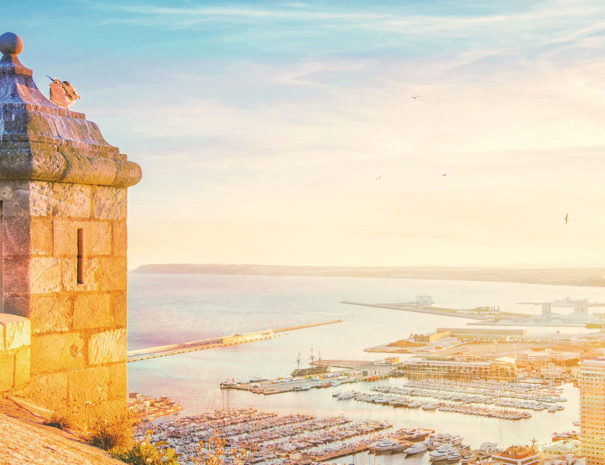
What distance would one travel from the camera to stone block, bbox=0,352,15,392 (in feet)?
6.31

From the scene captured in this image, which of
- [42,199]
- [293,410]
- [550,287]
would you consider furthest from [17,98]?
[550,287]

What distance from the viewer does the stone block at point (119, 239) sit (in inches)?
91.7

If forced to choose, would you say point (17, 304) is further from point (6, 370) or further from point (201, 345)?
point (201, 345)

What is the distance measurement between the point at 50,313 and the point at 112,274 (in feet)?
0.85

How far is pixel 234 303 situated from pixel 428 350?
113ft

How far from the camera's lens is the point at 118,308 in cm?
231

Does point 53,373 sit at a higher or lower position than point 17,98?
lower

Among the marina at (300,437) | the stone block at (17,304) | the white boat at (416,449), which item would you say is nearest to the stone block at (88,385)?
the stone block at (17,304)

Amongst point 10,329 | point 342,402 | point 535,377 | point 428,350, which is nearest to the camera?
point 10,329

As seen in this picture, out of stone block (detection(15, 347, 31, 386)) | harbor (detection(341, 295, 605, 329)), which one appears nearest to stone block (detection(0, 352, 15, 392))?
stone block (detection(15, 347, 31, 386))

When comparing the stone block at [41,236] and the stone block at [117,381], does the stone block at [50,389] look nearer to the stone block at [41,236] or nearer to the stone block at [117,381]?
the stone block at [117,381]

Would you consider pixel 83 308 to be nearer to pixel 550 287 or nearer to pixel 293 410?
pixel 293 410

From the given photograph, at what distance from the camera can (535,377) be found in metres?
24.3

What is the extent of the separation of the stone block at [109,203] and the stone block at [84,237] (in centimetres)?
3
